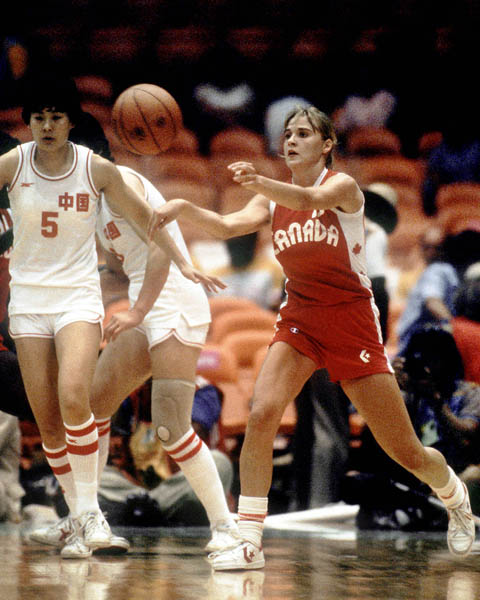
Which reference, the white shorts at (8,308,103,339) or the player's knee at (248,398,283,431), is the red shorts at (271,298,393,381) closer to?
the player's knee at (248,398,283,431)

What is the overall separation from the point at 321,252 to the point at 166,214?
562mm

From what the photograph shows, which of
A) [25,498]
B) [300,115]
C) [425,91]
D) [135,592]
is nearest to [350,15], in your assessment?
[425,91]

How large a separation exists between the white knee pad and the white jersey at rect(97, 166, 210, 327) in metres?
0.26

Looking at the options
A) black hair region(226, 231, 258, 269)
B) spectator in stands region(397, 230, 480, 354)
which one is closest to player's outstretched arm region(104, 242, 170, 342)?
spectator in stands region(397, 230, 480, 354)

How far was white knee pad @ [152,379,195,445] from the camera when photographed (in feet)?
13.4

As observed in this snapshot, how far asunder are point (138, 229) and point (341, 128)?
7341mm

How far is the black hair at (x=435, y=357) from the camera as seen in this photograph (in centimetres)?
536

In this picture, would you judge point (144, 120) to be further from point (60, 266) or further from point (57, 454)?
point (57, 454)

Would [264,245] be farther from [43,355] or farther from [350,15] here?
[43,355]

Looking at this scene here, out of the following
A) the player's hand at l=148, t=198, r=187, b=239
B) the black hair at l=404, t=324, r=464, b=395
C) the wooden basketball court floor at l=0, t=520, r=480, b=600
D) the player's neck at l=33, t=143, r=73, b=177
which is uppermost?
the player's neck at l=33, t=143, r=73, b=177

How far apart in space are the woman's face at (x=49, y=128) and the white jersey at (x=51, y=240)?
0.08 m

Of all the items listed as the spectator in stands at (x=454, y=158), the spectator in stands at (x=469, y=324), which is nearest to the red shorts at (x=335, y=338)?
the spectator in stands at (x=469, y=324)

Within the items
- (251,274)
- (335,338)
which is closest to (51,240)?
(335,338)

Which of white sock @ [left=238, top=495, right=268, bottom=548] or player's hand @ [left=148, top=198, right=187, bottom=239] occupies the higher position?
player's hand @ [left=148, top=198, right=187, bottom=239]
